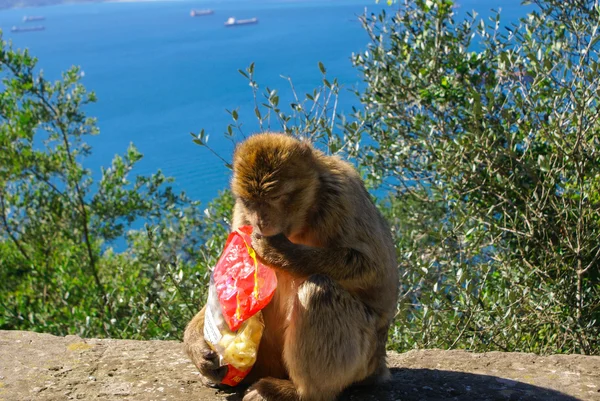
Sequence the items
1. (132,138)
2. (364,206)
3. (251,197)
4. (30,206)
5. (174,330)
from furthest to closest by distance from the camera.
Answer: (132,138), (30,206), (174,330), (364,206), (251,197)

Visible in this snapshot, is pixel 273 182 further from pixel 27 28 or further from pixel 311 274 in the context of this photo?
pixel 27 28

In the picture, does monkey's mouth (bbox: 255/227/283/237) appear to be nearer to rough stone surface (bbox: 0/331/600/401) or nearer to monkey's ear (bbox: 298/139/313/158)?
monkey's ear (bbox: 298/139/313/158)

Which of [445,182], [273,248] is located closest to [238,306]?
[273,248]

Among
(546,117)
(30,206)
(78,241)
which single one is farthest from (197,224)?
(546,117)

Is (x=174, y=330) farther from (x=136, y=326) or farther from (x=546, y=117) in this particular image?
(x=546, y=117)

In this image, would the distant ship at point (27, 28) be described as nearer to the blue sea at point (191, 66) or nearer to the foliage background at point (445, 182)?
the blue sea at point (191, 66)

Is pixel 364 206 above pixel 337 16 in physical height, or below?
below
